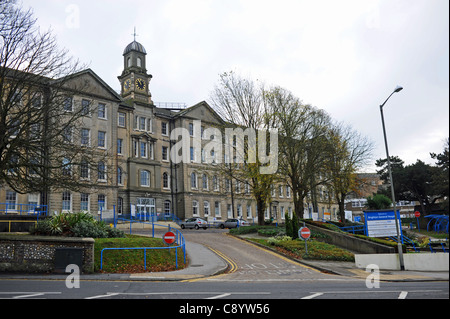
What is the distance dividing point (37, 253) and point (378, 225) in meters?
21.2

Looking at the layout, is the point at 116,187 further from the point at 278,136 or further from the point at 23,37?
the point at 23,37

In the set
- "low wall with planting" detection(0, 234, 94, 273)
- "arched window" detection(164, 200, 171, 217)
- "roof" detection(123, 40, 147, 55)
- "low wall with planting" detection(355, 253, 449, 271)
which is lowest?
"low wall with planting" detection(355, 253, 449, 271)

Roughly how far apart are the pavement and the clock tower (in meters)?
36.0

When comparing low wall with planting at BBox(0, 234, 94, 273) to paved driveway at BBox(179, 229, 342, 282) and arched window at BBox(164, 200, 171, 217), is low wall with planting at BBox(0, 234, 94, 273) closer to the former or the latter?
paved driveway at BBox(179, 229, 342, 282)

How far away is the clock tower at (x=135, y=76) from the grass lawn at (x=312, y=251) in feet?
118

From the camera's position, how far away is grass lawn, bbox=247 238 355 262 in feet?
78.9

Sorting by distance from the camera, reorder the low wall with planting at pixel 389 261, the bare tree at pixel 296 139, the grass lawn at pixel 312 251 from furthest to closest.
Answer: the bare tree at pixel 296 139 < the grass lawn at pixel 312 251 < the low wall with planting at pixel 389 261

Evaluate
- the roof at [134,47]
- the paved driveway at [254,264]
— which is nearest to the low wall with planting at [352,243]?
the paved driveway at [254,264]

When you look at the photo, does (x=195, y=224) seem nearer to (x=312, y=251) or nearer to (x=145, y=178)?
(x=145, y=178)

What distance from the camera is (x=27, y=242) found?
58.6 feet

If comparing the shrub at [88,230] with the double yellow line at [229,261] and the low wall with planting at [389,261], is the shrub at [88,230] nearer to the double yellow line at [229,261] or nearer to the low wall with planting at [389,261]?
the double yellow line at [229,261]

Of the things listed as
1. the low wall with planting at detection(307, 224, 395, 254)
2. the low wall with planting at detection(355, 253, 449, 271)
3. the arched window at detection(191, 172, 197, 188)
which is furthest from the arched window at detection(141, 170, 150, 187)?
the low wall with planting at detection(355, 253, 449, 271)

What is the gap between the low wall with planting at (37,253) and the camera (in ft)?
57.7
